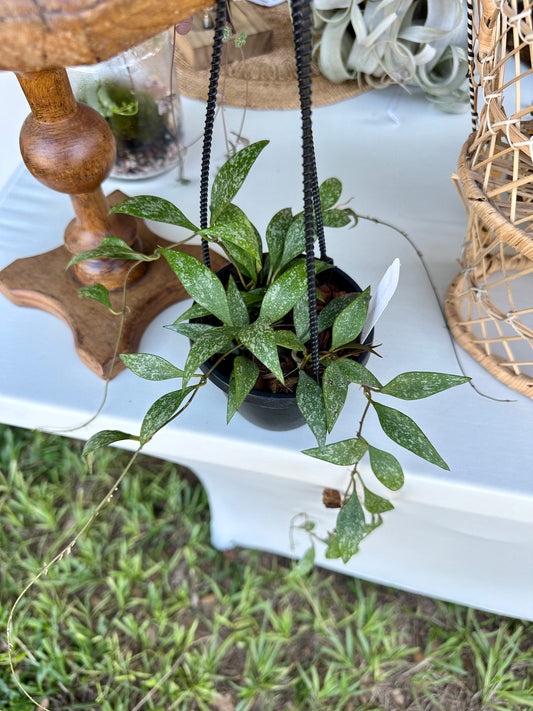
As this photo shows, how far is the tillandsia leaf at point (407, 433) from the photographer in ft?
1.35

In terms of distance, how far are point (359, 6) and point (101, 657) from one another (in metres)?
1.03

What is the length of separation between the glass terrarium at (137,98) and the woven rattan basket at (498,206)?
39 cm

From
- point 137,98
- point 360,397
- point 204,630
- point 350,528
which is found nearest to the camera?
point 350,528

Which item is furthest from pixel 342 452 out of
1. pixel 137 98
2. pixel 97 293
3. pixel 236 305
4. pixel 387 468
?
pixel 137 98

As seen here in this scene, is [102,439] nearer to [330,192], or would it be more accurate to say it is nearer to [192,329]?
[192,329]

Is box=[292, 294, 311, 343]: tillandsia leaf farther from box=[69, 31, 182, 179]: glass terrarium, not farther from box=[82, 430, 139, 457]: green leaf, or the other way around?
box=[69, 31, 182, 179]: glass terrarium

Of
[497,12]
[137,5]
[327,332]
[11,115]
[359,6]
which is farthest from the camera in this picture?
[11,115]

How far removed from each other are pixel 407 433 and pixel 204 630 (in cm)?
64

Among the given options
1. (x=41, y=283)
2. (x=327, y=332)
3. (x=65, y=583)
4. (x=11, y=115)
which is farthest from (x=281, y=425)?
(x=11, y=115)

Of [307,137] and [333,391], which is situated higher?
[307,137]

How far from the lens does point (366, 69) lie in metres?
0.83

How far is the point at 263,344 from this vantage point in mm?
390

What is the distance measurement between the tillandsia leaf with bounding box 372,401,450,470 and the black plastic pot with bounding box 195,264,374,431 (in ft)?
0.21

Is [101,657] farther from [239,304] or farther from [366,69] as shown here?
[366,69]
